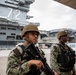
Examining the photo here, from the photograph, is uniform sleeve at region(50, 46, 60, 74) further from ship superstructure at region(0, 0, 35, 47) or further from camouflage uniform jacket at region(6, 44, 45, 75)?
ship superstructure at region(0, 0, 35, 47)

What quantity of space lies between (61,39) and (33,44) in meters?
1.62

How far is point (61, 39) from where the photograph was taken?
318cm

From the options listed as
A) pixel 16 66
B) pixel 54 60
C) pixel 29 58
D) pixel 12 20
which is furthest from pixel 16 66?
pixel 12 20

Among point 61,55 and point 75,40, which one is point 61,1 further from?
point 75,40

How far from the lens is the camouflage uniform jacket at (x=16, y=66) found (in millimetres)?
1579

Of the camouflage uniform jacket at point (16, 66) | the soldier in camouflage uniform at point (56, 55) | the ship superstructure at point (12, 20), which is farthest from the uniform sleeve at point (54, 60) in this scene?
the ship superstructure at point (12, 20)

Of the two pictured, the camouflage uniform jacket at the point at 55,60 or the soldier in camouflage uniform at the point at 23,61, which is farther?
the camouflage uniform jacket at the point at 55,60

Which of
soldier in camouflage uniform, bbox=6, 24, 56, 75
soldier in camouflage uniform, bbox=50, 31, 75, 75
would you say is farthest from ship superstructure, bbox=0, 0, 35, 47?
soldier in camouflage uniform, bbox=6, 24, 56, 75

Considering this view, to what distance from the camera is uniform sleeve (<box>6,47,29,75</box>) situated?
1.58m

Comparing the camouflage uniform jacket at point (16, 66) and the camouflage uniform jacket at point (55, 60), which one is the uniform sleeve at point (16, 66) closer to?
the camouflage uniform jacket at point (16, 66)

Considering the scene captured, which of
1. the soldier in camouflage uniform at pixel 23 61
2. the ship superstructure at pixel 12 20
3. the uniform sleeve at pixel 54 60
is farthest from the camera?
the ship superstructure at pixel 12 20

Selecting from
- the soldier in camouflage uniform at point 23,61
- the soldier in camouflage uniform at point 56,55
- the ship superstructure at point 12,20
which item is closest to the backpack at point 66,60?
the soldier in camouflage uniform at point 56,55

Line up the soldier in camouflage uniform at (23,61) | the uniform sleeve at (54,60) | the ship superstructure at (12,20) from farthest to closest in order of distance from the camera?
the ship superstructure at (12,20) → the uniform sleeve at (54,60) → the soldier in camouflage uniform at (23,61)

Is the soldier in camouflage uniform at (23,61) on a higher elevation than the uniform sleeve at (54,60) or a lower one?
higher
